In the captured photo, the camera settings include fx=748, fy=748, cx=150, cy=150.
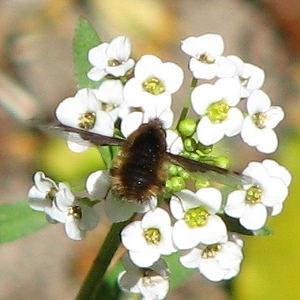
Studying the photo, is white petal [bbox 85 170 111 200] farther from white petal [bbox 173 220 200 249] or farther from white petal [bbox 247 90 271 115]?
white petal [bbox 247 90 271 115]

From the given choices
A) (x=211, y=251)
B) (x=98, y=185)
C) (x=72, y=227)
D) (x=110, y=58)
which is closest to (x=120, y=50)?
(x=110, y=58)

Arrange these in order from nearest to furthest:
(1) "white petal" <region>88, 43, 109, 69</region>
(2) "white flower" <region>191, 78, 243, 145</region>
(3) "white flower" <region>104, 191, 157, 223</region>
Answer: (3) "white flower" <region>104, 191, 157, 223</region>
(2) "white flower" <region>191, 78, 243, 145</region>
(1) "white petal" <region>88, 43, 109, 69</region>

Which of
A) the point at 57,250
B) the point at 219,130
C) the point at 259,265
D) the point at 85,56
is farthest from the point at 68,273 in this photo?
the point at 219,130

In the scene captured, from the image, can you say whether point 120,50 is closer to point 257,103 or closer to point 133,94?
point 133,94

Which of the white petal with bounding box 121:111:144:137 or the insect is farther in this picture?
the white petal with bounding box 121:111:144:137

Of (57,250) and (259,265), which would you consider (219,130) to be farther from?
(57,250)

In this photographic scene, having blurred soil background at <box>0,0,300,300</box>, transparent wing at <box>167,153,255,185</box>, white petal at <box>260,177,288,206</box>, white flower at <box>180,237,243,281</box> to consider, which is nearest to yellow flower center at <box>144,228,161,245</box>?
white flower at <box>180,237,243,281</box>

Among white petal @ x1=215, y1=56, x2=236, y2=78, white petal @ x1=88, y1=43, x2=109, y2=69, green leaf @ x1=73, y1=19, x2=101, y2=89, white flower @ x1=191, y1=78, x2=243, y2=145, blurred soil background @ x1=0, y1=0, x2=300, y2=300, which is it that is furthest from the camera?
blurred soil background @ x1=0, y1=0, x2=300, y2=300
